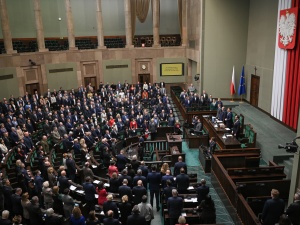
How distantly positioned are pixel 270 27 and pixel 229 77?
4.91m

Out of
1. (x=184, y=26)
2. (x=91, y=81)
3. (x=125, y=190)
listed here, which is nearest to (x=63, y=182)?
(x=125, y=190)

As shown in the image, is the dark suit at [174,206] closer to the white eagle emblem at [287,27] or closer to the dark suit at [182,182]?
the dark suit at [182,182]

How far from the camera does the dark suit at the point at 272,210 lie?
614cm

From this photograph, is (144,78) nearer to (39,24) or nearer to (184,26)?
(184,26)

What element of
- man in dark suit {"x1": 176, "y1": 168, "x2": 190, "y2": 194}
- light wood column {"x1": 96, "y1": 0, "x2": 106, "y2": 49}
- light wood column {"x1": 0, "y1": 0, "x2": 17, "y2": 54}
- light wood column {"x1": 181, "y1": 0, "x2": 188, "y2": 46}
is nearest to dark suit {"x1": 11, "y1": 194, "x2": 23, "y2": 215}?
man in dark suit {"x1": 176, "y1": 168, "x2": 190, "y2": 194}

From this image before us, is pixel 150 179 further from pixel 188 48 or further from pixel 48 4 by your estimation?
pixel 48 4

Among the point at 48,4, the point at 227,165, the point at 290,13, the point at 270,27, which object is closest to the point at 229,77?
the point at 270,27

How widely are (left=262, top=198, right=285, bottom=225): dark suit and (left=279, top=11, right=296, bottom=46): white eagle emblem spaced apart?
9.44 m

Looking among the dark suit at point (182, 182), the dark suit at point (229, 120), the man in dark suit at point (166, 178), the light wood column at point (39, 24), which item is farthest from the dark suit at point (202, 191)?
the light wood column at point (39, 24)

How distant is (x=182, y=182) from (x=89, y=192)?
251 centimetres

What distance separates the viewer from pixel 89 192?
7.39 meters

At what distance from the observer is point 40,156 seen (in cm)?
985

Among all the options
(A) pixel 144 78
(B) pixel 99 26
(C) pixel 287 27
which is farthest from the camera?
(A) pixel 144 78

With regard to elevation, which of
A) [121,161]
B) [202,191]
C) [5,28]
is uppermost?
[5,28]
